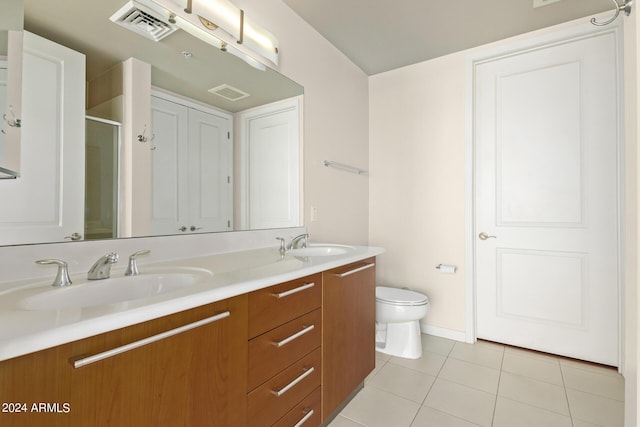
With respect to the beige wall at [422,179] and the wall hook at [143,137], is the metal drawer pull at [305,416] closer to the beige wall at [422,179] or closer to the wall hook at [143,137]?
the wall hook at [143,137]

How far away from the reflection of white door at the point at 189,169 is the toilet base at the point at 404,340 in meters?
1.42

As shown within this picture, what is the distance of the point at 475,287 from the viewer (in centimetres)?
238

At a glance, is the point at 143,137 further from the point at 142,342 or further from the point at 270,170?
the point at 142,342

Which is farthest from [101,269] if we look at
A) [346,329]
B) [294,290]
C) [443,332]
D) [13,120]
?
[443,332]

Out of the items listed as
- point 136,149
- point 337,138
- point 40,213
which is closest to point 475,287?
point 337,138

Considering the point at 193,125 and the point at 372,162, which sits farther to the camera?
the point at 372,162

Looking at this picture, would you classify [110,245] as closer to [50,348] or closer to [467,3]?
[50,348]

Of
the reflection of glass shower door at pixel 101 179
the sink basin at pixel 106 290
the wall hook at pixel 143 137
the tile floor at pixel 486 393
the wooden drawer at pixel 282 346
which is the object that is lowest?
the tile floor at pixel 486 393

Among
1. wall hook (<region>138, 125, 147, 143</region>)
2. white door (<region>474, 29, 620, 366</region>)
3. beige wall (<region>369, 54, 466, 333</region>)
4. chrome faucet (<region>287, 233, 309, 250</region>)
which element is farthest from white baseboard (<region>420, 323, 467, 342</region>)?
wall hook (<region>138, 125, 147, 143</region>)

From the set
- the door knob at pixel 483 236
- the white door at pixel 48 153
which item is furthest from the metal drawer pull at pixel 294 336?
the door knob at pixel 483 236

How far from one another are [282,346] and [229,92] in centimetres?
130

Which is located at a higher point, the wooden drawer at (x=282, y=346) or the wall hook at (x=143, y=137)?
the wall hook at (x=143, y=137)

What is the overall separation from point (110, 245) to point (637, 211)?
1684 millimetres

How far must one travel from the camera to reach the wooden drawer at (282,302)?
964 millimetres
